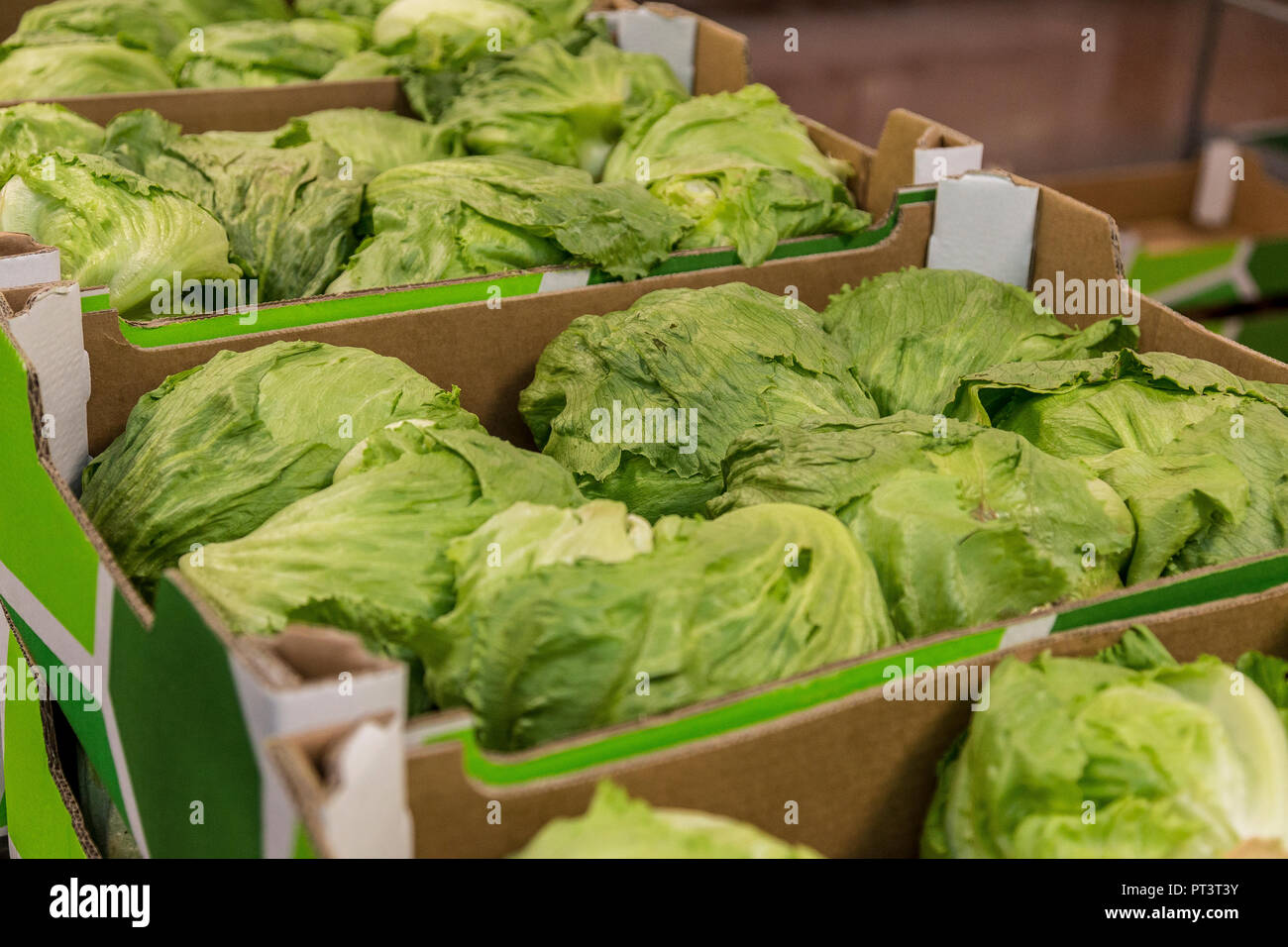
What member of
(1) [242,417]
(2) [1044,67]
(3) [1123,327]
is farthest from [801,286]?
(2) [1044,67]

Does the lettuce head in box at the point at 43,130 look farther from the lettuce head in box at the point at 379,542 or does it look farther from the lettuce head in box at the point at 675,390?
the lettuce head in box at the point at 379,542

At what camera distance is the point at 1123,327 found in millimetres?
2201

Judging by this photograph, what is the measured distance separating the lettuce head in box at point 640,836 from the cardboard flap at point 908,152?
178cm

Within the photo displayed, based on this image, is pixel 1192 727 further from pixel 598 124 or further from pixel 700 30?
pixel 700 30

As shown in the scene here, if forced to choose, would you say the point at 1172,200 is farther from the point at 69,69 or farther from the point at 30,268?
the point at 30,268

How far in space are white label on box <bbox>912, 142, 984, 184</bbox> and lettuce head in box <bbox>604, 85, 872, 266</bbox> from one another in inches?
5.7

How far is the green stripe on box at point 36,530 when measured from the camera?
146 centimetres

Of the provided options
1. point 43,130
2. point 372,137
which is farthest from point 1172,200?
point 43,130

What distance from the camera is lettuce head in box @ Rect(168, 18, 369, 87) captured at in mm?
3227

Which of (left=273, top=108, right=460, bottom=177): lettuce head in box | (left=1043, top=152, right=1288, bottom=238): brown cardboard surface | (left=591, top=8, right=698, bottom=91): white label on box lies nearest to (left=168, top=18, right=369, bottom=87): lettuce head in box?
(left=273, top=108, right=460, bottom=177): lettuce head in box

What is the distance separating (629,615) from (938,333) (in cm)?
111

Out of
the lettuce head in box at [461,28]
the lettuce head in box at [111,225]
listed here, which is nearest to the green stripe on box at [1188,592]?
the lettuce head in box at [111,225]

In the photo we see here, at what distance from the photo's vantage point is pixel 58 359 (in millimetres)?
1758

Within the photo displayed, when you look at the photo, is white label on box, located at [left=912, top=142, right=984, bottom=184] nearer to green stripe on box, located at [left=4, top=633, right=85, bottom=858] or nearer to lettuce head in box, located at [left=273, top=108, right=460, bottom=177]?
lettuce head in box, located at [left=273, top=108, right=460, bottom=177]
